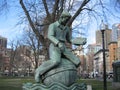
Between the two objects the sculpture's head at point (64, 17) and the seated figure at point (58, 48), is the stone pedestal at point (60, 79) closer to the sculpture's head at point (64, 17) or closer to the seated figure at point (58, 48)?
the seated figure at point (58, 48)

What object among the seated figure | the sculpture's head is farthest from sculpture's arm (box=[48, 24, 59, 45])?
the sculpture's head

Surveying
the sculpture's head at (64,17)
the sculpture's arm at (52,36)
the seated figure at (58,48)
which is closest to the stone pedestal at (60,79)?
the seated figure at (58,48)

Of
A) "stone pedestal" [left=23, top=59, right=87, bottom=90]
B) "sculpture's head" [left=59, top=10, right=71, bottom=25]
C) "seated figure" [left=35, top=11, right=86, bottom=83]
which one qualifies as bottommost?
"stone pedestal" [left=23, top=59, right=87, bottom=90]

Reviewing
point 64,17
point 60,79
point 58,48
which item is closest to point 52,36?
point 58,48

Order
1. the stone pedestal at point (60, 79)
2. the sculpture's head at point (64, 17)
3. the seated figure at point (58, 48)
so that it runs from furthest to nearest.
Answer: the sculpture's head at point (64, 17)
the seated figure at point (58, 48)
the stone pedestal at point (60, 79)

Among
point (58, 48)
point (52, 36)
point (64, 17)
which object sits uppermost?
point (64, 17)

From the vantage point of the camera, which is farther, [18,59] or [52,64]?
[18,59]

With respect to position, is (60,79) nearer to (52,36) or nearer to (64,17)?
(52,36)

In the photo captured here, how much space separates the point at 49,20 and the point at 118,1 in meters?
6.24

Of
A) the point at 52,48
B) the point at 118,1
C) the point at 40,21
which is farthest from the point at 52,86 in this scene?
the point at 40,21

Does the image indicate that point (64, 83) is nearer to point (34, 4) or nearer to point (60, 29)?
point (60, 29)

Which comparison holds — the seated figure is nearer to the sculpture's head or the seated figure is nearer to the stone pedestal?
the sculpture's head

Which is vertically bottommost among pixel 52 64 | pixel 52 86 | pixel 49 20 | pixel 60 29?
pixel 52 86

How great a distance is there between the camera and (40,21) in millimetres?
30172
